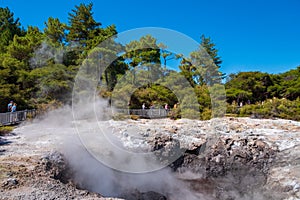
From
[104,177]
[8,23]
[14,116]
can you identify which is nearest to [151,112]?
[14,116]

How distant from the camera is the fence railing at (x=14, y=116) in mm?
9727

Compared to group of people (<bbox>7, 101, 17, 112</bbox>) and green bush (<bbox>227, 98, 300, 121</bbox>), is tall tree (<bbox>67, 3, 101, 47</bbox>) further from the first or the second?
green bush (<bbox>227, 98, 300, 121</bbox>)

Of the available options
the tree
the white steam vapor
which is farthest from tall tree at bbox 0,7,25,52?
the white steam vapor

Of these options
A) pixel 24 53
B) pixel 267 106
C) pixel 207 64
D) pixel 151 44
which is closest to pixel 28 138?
pixel 24 53

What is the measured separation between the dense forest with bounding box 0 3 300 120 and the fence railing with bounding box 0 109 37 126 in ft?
3.34

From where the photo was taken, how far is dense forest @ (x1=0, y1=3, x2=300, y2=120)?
1398 centimetres

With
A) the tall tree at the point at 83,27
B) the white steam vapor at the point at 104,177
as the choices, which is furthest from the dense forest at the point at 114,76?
the white steam vapor at the point at 104,177

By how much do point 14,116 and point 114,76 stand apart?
855 cm

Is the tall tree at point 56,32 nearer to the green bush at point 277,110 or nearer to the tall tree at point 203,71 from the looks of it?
the tall tree at point 203,71

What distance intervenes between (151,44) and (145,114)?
6114mm

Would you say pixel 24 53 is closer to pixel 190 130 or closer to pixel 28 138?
pixel 28 138

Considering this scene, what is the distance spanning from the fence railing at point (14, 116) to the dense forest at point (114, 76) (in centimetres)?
102

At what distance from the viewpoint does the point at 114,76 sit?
17.8 m

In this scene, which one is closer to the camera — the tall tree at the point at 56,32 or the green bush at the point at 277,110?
the green bush at the point at 277,110
